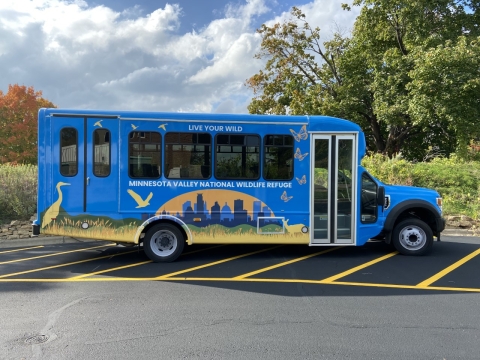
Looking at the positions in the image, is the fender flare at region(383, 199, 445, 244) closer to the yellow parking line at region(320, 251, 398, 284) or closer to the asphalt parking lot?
the yellow parking line at region(320, 251, 398, 284)

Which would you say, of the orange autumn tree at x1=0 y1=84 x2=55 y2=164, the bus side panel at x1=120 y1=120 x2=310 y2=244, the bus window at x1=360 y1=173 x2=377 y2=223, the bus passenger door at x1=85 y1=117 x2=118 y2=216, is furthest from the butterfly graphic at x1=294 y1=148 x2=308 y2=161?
the orange autumn tree at x1=0 y1=84 x2=55 y2=164

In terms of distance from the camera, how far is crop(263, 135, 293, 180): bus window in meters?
6.70

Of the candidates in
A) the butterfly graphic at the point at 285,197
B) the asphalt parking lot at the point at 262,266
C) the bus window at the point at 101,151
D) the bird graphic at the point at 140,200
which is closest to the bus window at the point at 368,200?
the asphalt parking lot at the point at 262,266

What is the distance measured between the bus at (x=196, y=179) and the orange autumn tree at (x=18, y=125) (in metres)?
24.1

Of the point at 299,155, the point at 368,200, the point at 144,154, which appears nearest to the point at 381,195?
the point at 368,200

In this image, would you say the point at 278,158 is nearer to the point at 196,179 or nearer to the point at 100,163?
the point at 196,179

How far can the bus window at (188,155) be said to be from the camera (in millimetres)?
6613

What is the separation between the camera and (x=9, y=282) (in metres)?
5.79

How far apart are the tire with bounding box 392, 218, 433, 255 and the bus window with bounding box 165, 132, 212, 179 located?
152 inches

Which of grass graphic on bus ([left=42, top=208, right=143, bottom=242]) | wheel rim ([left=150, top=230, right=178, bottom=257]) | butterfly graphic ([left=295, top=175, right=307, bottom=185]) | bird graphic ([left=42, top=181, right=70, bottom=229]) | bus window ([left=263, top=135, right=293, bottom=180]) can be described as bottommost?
wheel rim ([left=150, top=230, right=178, bottom=257])

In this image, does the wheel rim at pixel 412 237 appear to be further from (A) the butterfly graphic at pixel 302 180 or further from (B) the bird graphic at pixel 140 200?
(B) the bird graphic at pixel 140 200

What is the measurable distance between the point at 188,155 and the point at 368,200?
3.50 meters

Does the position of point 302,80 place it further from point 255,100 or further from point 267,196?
point 267,196

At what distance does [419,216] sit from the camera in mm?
7543
